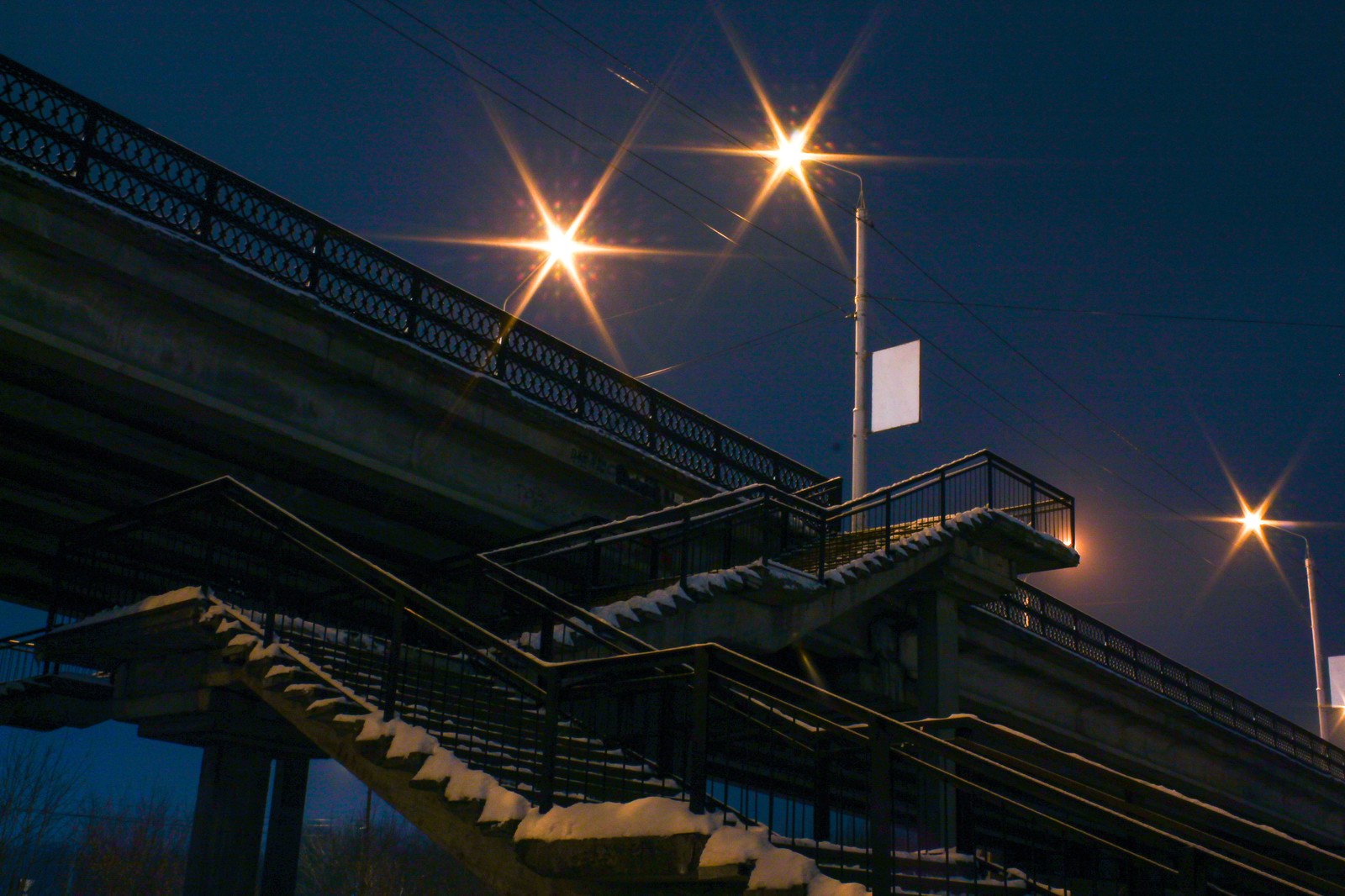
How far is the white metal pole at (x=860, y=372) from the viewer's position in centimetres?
2384

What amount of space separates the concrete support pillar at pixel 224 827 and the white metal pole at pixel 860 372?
42.6 feet

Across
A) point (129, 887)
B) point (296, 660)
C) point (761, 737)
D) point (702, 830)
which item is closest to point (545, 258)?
point (296, 660)

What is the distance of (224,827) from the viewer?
13906mm

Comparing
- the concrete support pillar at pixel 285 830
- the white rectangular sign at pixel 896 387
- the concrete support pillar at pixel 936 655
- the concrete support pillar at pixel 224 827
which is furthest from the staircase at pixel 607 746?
the white rectangular sign at pixel 896 387

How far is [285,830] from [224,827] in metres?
5.11

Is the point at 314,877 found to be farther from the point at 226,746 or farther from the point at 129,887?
the point at 226,746

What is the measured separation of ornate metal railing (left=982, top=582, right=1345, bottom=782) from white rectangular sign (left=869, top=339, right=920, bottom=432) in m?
4.15

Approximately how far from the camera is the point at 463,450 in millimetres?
19172

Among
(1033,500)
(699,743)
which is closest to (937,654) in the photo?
(1033,500)

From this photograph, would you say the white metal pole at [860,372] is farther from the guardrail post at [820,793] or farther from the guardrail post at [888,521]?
the guardrail post at [820,793]

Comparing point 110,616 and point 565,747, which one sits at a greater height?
point 110,616

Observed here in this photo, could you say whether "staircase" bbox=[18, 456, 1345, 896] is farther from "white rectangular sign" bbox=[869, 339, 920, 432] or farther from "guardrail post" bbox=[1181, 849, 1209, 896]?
"white rectangular sign" bbox=[869, 339, 920, 432]

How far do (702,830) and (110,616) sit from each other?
8.26 meters

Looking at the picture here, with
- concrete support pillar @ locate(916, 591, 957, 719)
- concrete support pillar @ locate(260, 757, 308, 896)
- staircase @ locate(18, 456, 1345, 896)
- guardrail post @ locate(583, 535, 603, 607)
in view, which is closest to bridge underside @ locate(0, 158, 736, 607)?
staircase @ locate(18, 456, 1345, 896)
